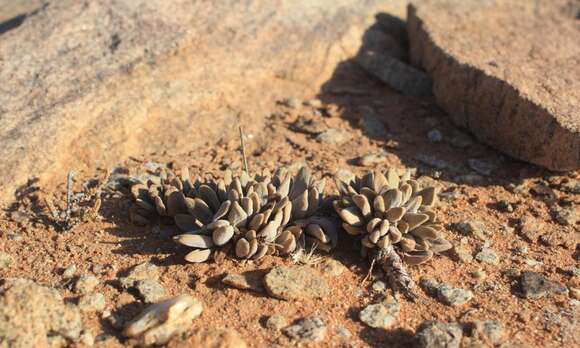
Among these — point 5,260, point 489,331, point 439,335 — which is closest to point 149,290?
point 5,260

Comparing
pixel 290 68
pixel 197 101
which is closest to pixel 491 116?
pixel 290 68

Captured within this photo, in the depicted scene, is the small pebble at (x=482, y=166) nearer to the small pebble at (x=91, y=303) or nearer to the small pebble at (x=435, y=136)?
the small pebble at (x=435, y=136)

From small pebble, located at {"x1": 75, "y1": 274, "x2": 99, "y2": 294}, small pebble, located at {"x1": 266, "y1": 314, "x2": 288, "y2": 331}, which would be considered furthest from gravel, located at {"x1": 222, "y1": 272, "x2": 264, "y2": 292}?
small pebble, located at {"x1": 75, "y1": 274, "x2": 99, "y2": 294}

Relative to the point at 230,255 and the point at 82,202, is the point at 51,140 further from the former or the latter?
the point at 230,255

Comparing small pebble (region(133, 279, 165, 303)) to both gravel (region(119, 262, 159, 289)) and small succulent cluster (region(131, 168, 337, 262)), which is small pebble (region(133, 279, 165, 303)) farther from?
small succulent cluster (region(131, 168, 337, 262))

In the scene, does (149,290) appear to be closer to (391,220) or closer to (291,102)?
(391,220)
